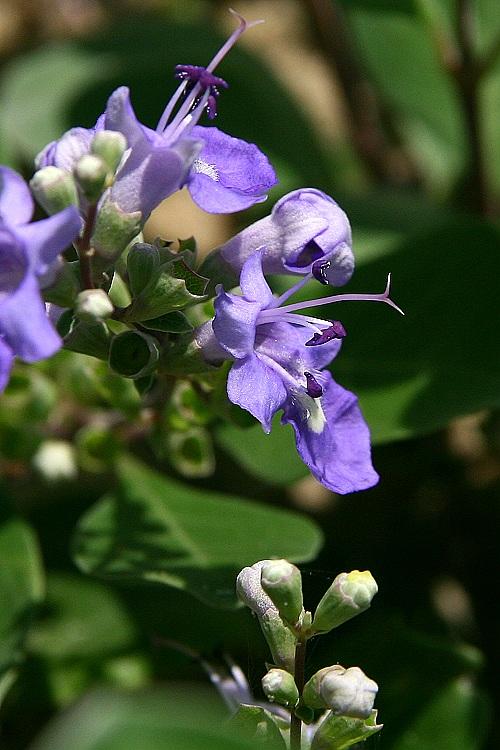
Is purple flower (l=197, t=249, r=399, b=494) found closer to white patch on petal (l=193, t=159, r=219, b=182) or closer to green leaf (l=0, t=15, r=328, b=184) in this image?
white patch on petal (l=193, t=159, r=219, b=182)

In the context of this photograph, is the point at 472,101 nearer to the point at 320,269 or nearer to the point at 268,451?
the point at 268,451


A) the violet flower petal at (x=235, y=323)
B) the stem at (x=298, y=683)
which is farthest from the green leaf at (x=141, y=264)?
the stem at (x=298, y=683)

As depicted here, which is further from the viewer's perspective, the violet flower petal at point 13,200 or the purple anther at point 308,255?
the purple anther at point 308,255

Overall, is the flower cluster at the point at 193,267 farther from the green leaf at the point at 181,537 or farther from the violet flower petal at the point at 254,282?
the green leaf at the point at 181,537

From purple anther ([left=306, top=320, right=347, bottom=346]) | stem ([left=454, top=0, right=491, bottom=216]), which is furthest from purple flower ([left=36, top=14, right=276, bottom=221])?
stem ([left=454, top=0, right=491, bottom=216])

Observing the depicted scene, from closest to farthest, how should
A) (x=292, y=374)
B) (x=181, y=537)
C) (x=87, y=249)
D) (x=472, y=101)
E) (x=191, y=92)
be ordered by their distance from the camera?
(x=87, y=249) → (x=292, y=374) → (x=191, y=92) → (x=181, y=537) → (x=472, y=101)

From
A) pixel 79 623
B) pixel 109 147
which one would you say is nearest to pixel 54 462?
pixel 79 623

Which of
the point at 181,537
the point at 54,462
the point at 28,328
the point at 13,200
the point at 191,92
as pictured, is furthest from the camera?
the point at 54,462
